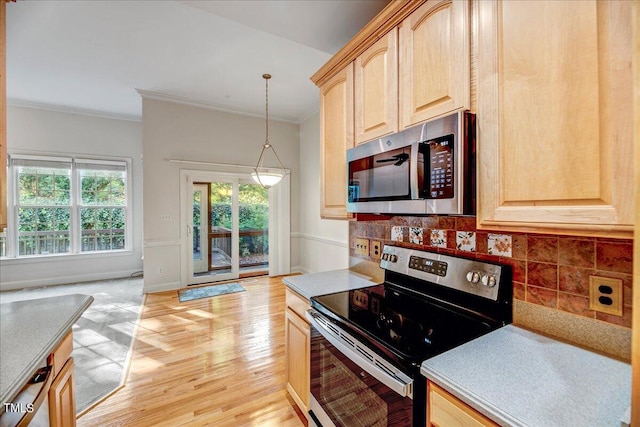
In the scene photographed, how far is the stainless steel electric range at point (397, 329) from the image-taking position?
0.92 meters

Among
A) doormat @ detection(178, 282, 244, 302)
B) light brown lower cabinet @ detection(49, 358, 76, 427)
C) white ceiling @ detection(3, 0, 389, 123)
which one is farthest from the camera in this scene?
doormat @ detection(178, 282, 244, 302)

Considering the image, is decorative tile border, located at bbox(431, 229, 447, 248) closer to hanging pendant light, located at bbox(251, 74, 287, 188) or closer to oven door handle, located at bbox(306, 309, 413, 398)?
oven door handle, located at bbox(306, 309, 413, 398)

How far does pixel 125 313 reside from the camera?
3.43m

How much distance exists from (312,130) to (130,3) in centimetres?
306

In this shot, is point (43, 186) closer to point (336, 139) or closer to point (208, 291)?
point (208, 291)

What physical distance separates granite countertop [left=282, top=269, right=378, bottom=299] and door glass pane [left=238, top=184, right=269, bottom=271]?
3.41 meters

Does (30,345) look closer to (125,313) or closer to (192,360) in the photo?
(192,360)

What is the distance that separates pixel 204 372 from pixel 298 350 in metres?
1.10

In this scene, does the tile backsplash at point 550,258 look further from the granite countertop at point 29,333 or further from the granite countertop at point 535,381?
the granite countertop at point 29,333

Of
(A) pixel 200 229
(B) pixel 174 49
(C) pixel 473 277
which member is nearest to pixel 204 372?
(C) pixel 473 277

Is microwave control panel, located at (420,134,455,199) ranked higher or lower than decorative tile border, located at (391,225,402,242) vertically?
higher

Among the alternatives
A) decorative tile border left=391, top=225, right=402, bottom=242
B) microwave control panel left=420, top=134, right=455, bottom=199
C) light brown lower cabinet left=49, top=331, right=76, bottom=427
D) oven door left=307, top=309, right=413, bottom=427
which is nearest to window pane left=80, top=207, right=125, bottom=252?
light brown lower cabinet left=49, top=331, right=76, bottom=427

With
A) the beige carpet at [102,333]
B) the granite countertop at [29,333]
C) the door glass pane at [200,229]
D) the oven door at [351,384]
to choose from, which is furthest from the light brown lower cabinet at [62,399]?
the door glass pane at [200,229]

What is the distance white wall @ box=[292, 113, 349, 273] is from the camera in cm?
436
